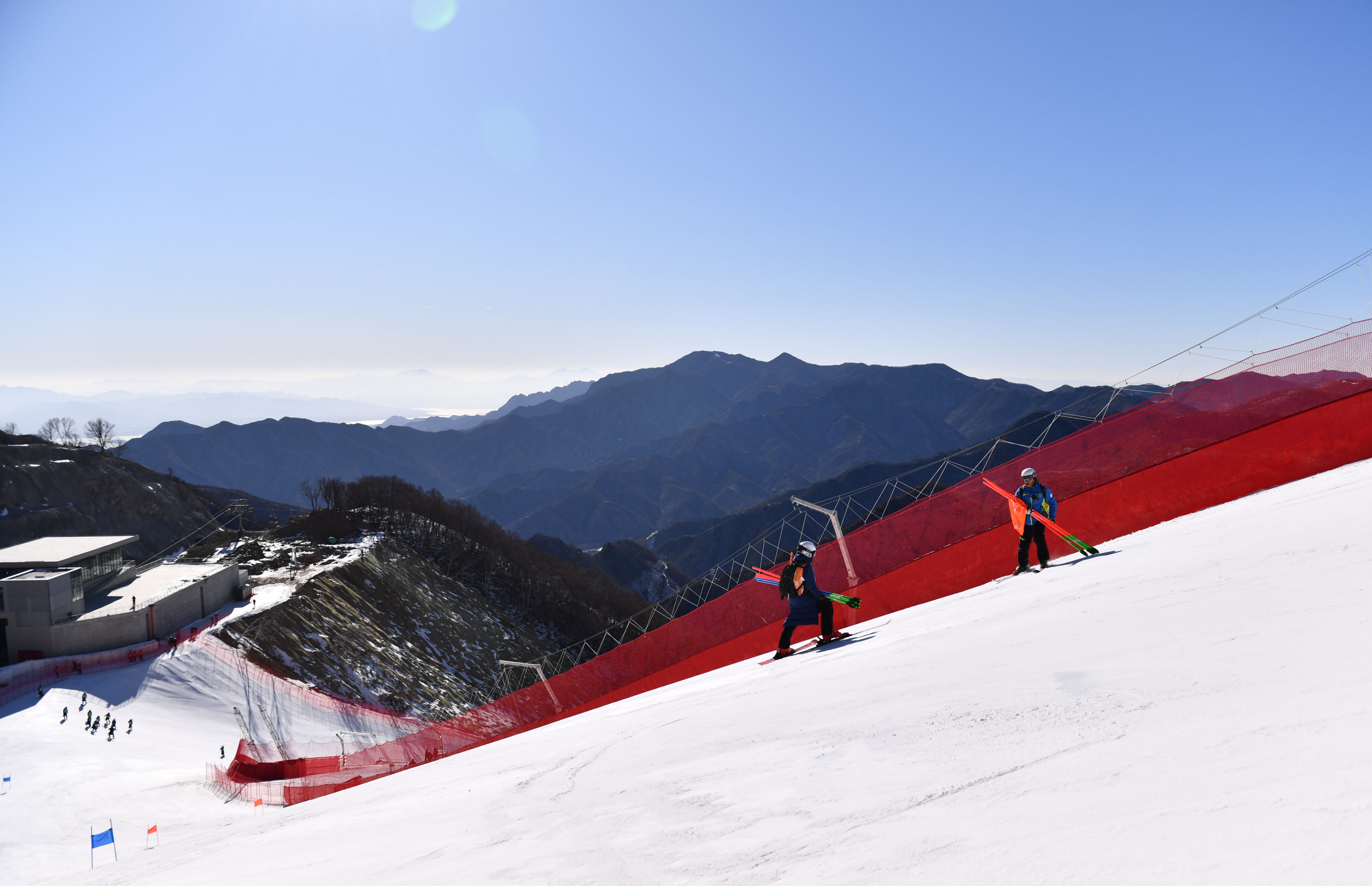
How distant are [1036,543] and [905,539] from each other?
207 inches

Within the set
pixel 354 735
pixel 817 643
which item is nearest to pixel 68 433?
pixel 354 735

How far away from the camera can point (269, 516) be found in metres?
139

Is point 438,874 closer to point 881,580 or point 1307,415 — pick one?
point 881,580

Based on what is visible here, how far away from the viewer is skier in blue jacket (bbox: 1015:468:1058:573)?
11.0 m

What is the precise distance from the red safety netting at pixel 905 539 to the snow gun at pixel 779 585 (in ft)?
2.39

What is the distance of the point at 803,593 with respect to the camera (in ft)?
33.3

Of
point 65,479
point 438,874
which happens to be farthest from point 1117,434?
point 65,479

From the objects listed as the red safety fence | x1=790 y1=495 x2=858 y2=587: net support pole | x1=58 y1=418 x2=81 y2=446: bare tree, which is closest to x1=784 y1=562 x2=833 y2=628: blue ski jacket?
x1=790 y1=495 x2=858 y2=587: net support pole

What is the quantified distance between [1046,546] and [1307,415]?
18.7 ft

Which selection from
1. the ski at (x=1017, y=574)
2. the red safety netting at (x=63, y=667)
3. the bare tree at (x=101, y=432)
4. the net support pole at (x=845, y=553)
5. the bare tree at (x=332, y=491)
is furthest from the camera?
the bare tree at (x=101, y=432)

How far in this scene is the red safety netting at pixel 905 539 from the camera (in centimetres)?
1302

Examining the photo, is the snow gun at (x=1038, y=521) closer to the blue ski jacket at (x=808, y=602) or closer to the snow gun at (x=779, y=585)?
the snow gun at (x=779, y=585)

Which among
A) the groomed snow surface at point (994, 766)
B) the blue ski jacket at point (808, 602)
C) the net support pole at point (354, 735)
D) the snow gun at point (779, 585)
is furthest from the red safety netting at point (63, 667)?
the blue ski jacket at point (808, 602)

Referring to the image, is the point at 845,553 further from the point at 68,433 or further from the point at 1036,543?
the point at 68,433
